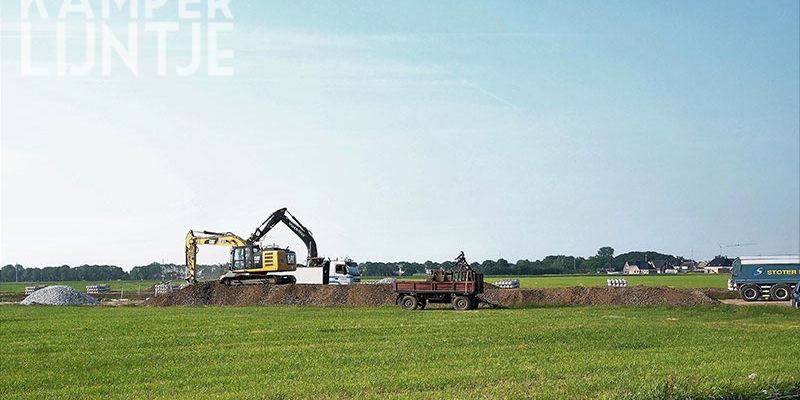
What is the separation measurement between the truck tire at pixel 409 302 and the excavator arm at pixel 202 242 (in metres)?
19.2

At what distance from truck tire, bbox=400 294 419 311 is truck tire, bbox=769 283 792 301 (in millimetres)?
22077

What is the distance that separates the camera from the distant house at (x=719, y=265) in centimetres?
15625

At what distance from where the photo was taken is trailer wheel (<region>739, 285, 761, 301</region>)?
5075 centimetres

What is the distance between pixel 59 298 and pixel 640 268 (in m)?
148

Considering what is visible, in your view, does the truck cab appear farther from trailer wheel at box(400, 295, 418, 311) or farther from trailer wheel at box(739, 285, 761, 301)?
Result: trailer wheel at box(739, 285, 761, 301)

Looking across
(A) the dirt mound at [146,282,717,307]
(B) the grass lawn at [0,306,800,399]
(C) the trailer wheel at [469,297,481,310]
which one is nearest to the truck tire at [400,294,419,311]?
(C) the trailer wheel at [469,297,481,310]

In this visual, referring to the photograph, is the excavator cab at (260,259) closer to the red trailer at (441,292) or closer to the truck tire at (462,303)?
the red trailer at (441,292)

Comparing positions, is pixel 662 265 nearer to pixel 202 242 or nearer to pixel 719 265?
pixel 719 265

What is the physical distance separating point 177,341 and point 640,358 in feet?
43.0

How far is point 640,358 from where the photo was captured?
19688 mm

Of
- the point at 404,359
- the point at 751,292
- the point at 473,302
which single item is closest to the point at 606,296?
the point at 473,302

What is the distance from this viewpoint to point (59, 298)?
196 feet

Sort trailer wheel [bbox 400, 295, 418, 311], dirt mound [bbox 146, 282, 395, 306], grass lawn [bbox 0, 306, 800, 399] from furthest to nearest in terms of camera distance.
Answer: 1. dirt mound [bbox 146, 282, 395, 306]
2. trailer wheel [bbox 400, 295, 418, 311]
3. grass lawn [bbox 0, 306, 800, 399]

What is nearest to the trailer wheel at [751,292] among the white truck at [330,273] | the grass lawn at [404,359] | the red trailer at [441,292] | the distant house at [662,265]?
the red trailer at [441,292]
